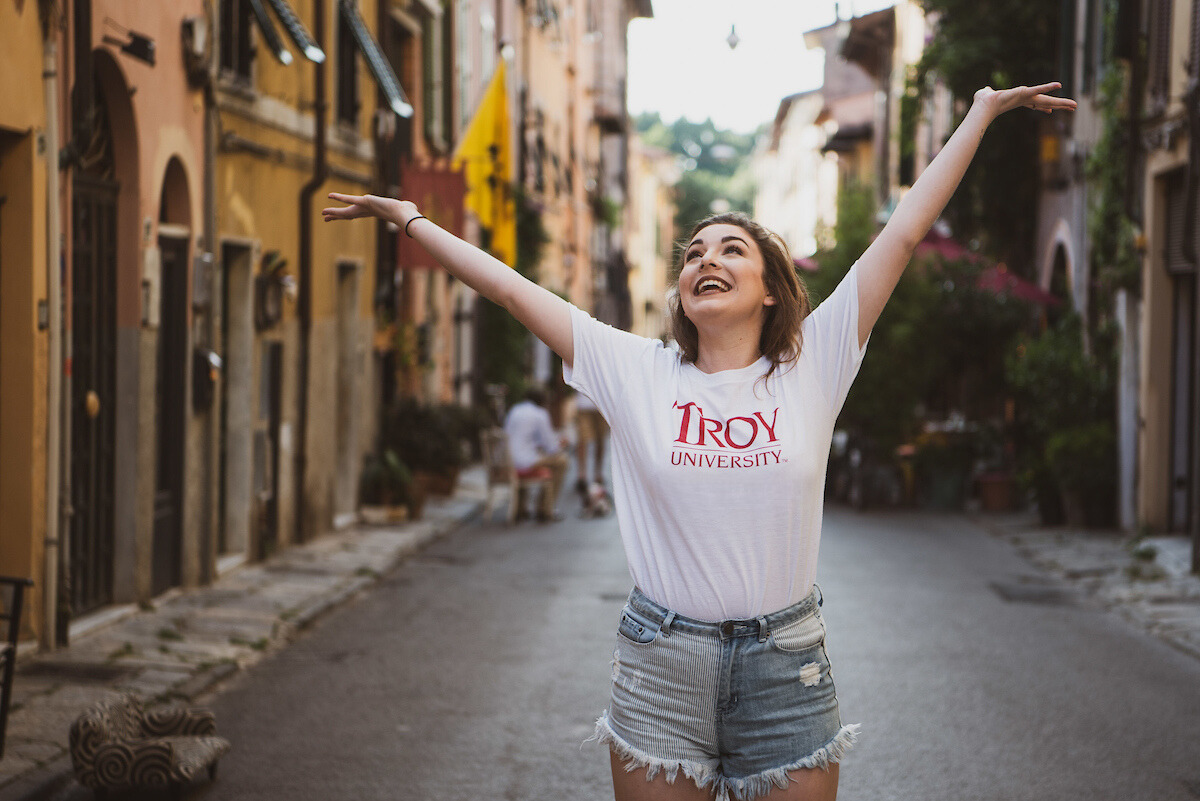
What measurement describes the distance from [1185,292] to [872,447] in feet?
15.1

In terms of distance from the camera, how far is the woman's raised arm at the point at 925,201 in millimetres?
3055

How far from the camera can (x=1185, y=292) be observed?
1462 cm

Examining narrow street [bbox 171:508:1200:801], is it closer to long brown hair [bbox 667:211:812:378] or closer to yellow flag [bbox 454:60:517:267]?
long brown hair [bbox 667:211:812:378]

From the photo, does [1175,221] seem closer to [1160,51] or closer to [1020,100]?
[1160,51]

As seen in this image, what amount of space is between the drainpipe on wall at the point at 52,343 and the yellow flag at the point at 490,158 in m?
10.2

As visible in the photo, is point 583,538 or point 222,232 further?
point 583,538

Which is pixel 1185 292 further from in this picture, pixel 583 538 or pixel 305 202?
pixel 305 202

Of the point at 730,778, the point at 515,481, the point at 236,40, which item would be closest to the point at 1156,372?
the point at 515,481

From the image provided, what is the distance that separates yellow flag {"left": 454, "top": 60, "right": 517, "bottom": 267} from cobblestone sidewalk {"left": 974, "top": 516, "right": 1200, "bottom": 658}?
7.54 m

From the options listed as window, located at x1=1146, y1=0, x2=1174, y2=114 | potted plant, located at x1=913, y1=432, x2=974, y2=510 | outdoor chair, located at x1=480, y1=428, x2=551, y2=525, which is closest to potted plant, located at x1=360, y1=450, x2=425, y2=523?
outdoor chair, located at x1=480, y1=428, x2=551, y2=525

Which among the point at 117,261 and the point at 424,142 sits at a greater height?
the point at 424,142

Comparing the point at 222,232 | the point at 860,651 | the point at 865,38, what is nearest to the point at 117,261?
the point at 222,232

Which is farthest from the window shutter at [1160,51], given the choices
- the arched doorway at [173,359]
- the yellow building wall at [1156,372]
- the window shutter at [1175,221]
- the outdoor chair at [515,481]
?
the arched doorway at [173,359]

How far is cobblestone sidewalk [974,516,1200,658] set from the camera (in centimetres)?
1019
